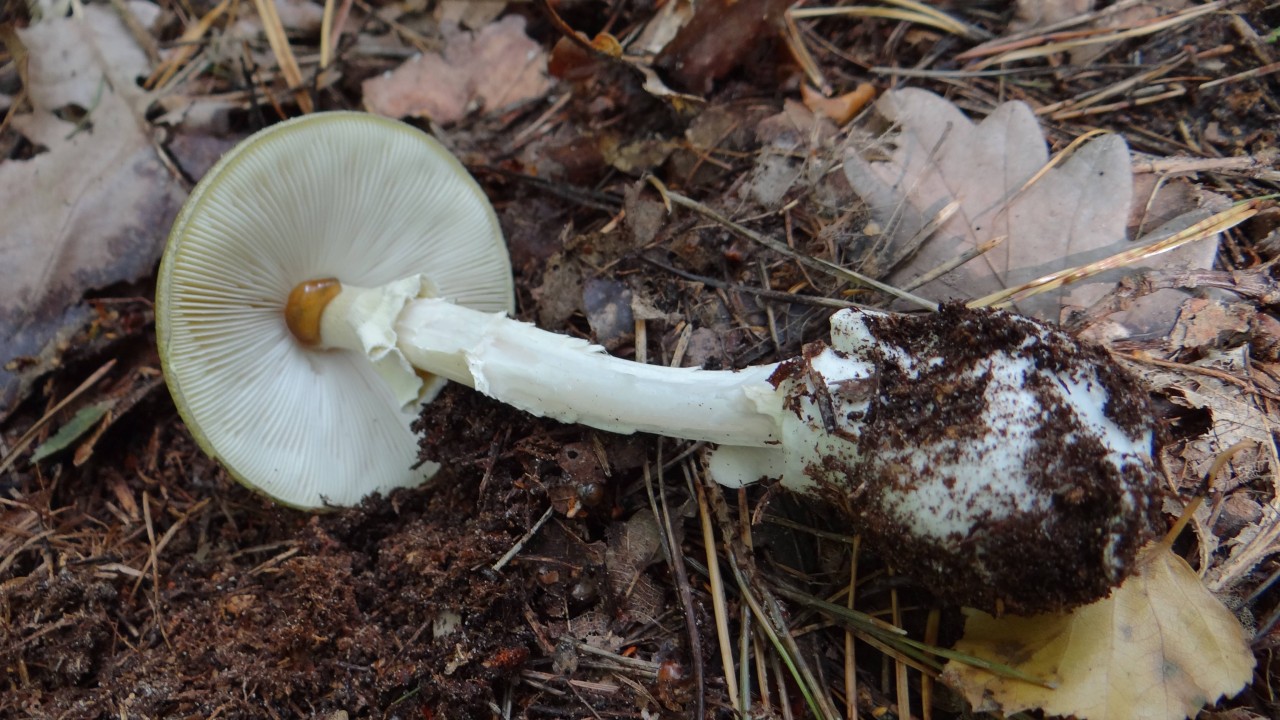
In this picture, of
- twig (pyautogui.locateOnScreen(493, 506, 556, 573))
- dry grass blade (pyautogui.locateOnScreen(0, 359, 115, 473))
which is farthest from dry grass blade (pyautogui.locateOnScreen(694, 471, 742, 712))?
dry grass blade (pyautogui.locateOnScreen(0, 359, 115, 473))

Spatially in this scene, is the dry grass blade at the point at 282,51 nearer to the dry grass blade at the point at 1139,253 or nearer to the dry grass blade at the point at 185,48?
the dry grass blade at the point at 185,48

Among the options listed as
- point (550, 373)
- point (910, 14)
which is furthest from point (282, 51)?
point (910, 14)

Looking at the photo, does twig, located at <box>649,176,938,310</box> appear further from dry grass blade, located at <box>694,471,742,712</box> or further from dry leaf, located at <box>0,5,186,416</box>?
dry leaf, located at <box>0,5,186,416</box>

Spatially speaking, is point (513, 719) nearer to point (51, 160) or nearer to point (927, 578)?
point (927, 578)

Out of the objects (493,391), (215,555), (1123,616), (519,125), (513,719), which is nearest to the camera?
(1123,616)

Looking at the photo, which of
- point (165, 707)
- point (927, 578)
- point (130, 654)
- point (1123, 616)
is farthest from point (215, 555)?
point (1123, 616)

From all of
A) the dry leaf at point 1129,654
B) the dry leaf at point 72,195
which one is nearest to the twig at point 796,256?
the dry leaf at point 1129,654

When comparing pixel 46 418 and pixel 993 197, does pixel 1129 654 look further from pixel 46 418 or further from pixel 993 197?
pixel 46 418

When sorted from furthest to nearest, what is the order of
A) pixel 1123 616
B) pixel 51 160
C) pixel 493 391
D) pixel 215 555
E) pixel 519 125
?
pixel 519 125 → pixel 51 160 → pixel 215 555 → pixel 493 391 → pixel 1123 616
